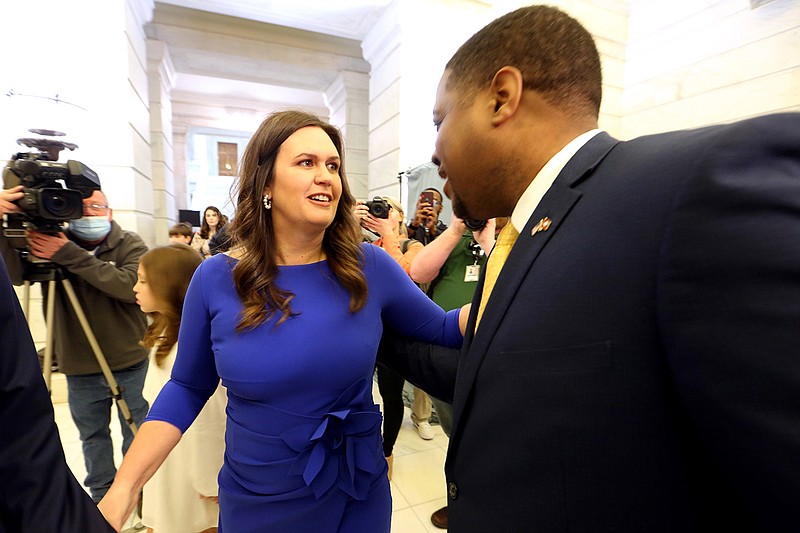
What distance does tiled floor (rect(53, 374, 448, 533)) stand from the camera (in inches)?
91.5

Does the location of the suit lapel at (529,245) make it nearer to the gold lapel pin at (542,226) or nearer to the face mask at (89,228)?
the gold lapel pin at (542,226)

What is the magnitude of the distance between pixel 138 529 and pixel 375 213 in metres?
2.18

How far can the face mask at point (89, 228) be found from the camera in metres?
2.04

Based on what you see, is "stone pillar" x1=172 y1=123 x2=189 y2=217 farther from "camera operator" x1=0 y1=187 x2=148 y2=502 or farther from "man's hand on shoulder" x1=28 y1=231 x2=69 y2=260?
"man's hand on shoulder" x1=28 y1=231 x2=69 y2=260

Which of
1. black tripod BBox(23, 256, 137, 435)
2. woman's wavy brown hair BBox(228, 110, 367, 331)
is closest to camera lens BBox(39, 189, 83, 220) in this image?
black tripod BBox(23, 256, 137, 435)

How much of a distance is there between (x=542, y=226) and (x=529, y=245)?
4 centimetres

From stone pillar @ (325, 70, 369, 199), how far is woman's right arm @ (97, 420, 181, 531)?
5.90 m

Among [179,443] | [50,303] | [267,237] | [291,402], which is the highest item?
[267,237]

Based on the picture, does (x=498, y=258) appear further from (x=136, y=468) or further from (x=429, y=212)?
(x=429, y=212)

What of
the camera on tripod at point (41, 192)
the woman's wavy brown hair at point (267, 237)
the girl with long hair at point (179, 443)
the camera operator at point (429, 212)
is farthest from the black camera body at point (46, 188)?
the camera operator at point (429, 212)

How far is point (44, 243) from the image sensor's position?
70.7 inches

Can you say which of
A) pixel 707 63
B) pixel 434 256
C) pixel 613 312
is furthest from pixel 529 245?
pixel 707 63

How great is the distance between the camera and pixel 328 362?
3.51 ft

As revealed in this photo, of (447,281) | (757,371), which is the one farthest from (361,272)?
(447,281)
